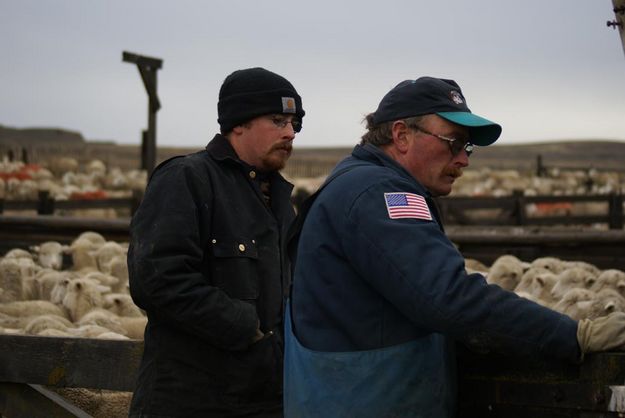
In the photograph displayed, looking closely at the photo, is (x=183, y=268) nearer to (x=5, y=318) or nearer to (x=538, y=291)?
(x=5, y=318)

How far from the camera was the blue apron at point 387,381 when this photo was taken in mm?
2854

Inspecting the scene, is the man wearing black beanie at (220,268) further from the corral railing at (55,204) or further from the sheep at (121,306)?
the corral railing at (55,204)

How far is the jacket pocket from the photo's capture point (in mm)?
3861

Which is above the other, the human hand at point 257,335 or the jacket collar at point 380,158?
the jacket collar at point 380,158

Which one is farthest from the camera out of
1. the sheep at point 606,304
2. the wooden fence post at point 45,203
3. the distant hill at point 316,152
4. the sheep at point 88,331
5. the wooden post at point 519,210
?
the distant hill at point 316,152

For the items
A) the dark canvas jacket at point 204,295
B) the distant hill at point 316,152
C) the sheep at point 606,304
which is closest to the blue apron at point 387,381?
the dark canvas jacket at point 204,295

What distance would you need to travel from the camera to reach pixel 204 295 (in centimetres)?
371

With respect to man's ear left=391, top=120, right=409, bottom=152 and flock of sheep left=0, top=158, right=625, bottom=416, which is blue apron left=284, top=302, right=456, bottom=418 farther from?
flock of sheep left=0, top=158, right=625, bottom=416

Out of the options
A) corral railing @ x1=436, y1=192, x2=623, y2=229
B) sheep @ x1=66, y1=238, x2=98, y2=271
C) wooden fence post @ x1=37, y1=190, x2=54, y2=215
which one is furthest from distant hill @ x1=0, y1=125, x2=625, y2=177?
sheep @ x1=66, y1=238, x2=98, y2=271

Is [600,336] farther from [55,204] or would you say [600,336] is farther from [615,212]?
[55,204]

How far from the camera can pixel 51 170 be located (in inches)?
1571

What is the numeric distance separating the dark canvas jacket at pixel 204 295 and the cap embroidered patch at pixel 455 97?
43.9 inches

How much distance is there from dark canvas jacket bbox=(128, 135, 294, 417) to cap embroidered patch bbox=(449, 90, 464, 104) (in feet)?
3.66

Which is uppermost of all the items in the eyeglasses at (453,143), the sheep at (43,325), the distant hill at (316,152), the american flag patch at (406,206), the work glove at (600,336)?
the eyeglasses at (453,143)
